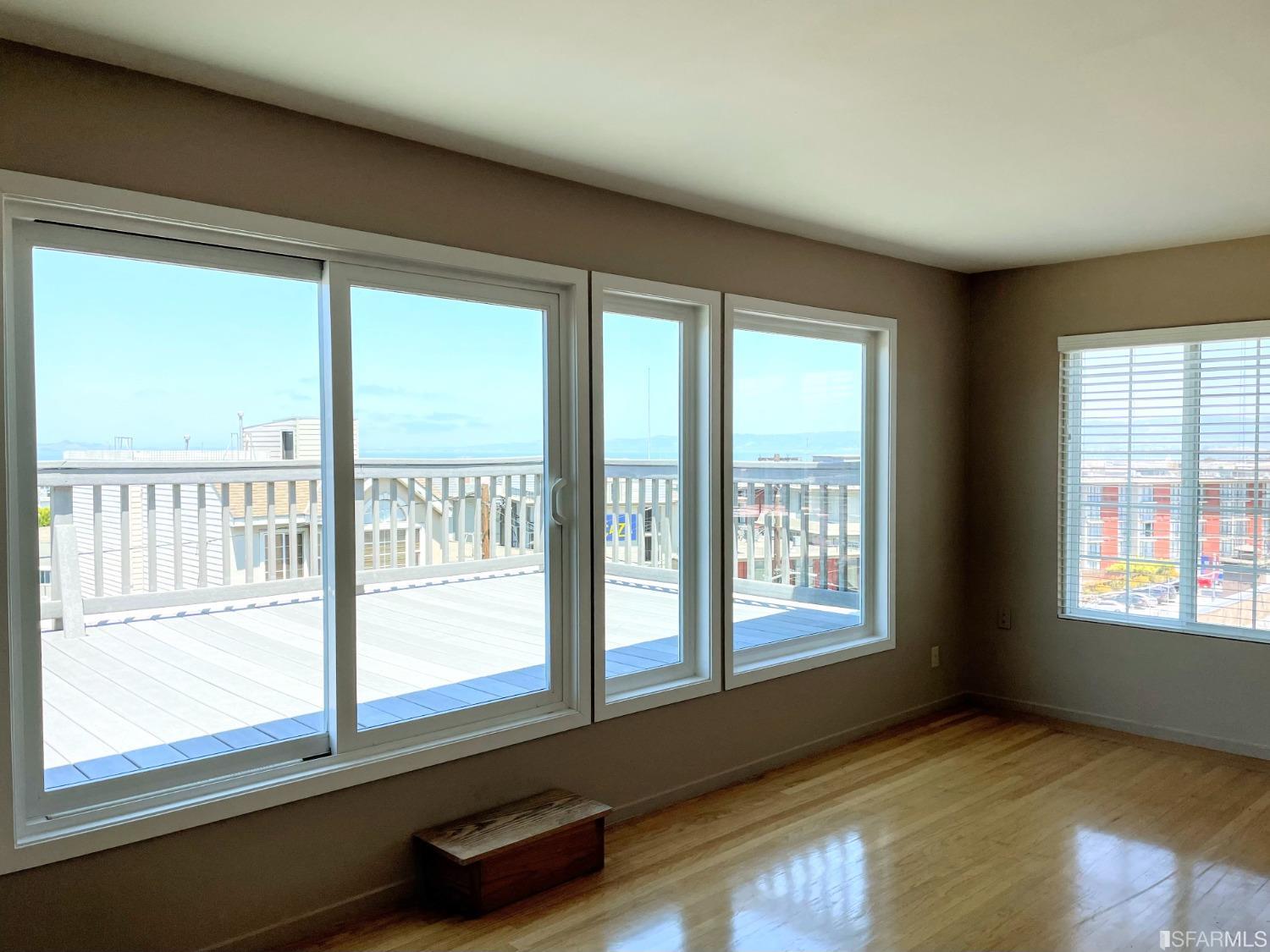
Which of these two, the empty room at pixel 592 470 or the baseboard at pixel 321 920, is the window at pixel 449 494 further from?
the baseboard at pixel 321 920

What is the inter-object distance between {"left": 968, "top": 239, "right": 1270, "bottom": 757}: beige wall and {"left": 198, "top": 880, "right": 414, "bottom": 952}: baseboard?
360cm

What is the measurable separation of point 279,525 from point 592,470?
1133mm

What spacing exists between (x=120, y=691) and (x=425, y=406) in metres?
1.23

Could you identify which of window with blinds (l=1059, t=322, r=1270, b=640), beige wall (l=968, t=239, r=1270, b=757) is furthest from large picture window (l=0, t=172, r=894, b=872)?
window with blinds (l=1059, t=322, r=1270, b=640)

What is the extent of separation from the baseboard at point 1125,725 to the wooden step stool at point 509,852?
2.96m

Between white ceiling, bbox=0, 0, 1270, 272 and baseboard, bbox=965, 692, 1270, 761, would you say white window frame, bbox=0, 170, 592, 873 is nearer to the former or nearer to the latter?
white ceiling, bbox=0, 0, 1270, 272

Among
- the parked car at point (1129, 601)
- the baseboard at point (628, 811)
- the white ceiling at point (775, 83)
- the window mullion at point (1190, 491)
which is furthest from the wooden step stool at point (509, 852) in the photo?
the window mullion at point (1190, 491)

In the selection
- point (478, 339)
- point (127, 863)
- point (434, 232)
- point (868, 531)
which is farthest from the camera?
point (868, 531)

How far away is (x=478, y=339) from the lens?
322cm

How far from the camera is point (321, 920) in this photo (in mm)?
2740

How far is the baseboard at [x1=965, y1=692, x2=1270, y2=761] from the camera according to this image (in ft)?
14.3

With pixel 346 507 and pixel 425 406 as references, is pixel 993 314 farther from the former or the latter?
pixel 346 507

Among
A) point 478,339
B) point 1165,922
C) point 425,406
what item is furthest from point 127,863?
point 1165,922

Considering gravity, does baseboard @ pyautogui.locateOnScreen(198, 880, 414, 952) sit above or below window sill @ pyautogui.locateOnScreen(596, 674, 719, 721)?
below
